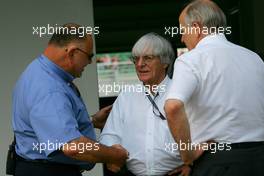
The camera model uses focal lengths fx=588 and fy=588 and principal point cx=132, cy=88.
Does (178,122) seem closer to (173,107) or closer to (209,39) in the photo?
(173,107)

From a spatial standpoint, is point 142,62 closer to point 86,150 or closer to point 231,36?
point 86,150

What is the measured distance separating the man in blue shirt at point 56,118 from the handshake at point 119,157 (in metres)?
0.01

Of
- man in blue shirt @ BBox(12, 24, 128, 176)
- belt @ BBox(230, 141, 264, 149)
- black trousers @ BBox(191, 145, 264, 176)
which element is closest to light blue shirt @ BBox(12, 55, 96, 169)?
man in blue shirt @ BBox(12, 24, 128, 176)

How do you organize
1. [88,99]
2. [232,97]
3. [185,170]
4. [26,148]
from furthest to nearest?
[88,99], [185,170], [26,148], [232,97]

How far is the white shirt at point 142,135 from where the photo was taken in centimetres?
320

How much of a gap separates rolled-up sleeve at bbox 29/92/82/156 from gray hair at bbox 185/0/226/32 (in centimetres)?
72

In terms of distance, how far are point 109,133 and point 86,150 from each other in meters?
0.50

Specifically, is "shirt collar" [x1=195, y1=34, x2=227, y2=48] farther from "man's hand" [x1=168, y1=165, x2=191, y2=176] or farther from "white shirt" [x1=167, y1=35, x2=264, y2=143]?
"man's hand" [x1=168, y1=165, x2=191, y2=176]

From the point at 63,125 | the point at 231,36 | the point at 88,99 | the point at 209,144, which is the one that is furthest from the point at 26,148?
the point at 231,36

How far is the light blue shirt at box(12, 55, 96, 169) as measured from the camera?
274cm

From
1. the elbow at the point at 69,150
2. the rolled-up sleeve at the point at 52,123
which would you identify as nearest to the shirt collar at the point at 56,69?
the rolled-up sleeve at the point at 52,123

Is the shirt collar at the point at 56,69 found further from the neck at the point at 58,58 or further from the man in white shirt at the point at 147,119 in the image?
the man in white shirt at the point at 147,119

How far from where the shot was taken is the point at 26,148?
2.96m

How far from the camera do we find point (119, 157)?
3.11 meters
